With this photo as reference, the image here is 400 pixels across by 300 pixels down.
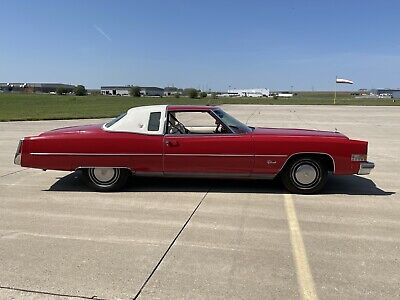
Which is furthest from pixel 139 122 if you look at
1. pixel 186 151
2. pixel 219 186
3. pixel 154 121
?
pixel 219 186

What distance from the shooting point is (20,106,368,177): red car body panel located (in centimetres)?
554

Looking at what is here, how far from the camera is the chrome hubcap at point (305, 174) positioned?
18.7 ft

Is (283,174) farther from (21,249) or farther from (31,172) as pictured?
(31,172)

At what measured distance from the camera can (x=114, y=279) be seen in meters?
3.11

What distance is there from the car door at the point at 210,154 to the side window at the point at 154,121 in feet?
0.71

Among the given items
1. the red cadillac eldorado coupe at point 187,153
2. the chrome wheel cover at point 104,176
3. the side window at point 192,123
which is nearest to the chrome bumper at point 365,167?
the red cadillac eldorado coupe at point 187,153

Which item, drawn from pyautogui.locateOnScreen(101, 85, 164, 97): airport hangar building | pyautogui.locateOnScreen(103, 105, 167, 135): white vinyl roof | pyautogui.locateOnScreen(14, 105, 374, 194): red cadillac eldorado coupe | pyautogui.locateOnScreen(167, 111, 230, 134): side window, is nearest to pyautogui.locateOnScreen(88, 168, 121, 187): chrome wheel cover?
pyautogui.locateOnScreen(14, 105, 374, 194): red cadillac eldorado coupe

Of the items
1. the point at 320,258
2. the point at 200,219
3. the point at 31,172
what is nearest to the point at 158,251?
the point at 200,219

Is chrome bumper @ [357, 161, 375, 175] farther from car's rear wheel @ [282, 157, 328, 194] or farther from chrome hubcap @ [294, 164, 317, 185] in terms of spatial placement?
chrome hubcap @ [294, 164, 317, 185]

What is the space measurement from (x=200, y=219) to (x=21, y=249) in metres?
2.03

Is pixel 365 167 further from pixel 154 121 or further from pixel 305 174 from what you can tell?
pixel 154 121

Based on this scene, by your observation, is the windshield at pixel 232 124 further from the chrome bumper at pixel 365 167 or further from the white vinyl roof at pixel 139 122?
the chrome bumper at pixel 365 167

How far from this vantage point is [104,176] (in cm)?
576

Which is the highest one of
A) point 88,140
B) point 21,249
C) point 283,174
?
point 88,140
